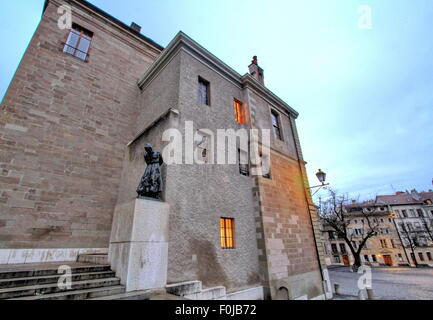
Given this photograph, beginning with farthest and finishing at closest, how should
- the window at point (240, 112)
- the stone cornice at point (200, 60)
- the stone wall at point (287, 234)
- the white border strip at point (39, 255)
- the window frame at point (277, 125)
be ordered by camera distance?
the window frame at point (277, 125) < the window at point (240, 112) < the stone cornice at point (200, 60) < the stone wall at point (287, 234) < the white border strip at point (39, 255)

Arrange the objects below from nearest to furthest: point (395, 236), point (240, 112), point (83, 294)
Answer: point (83, 294) → point (240, 112) → point (395, 236)

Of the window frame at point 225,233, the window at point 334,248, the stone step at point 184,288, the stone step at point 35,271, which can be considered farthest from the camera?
the window at point 334,248

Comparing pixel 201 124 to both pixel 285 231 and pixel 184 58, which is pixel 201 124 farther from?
pixel 285 231

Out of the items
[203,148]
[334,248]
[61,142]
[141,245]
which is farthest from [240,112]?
[334,248]

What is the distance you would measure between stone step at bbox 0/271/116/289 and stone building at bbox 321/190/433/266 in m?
39.5

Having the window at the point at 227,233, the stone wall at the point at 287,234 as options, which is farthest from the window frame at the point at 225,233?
the stone wall at the point at 287,234

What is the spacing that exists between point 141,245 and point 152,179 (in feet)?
5.45

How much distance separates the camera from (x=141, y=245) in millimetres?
4484

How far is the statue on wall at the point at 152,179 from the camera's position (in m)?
5.16

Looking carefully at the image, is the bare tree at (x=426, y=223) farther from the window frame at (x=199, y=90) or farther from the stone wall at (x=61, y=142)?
the stone wall at (x=61, y=142)

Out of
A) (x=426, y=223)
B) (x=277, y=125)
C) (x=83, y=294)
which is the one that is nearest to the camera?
(x=83, y=294)

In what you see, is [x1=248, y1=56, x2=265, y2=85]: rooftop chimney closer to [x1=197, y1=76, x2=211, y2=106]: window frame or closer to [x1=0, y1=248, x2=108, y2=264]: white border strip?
[x1=197, y1=76, x2=211, y2=106]: window frame

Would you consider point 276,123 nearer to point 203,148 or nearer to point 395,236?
point 203,148

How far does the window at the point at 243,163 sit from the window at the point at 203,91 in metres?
2.67
